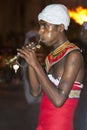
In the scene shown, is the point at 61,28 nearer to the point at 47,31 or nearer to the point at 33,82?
the point at 47,31

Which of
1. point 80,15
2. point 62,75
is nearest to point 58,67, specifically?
point 62,75

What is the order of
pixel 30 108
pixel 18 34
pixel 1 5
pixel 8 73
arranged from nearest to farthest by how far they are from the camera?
pixel 30 108 → pixel 8 73 → pixel 18 34 → pixel 1 5

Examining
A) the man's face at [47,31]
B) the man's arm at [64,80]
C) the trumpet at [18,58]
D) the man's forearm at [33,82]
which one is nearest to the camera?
the man's arm at [64,80]

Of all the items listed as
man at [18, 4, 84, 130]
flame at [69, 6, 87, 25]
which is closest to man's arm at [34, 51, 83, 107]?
man at [18, 4, 84, 130]

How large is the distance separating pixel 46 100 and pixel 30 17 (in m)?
21.2

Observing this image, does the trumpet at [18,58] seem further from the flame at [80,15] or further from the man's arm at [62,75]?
the flame at [80,15]

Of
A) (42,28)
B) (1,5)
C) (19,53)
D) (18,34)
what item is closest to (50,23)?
(42,28)

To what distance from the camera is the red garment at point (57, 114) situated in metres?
3.33

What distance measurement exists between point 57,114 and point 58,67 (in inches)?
11.8

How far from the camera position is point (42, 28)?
340 centimetres

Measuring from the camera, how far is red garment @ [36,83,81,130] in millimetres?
3328

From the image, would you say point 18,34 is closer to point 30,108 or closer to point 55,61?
point 30,108

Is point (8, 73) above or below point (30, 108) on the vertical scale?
above

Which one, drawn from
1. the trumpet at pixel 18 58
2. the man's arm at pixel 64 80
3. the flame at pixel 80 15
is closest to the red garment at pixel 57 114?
the man's arm at pixel 64 80
